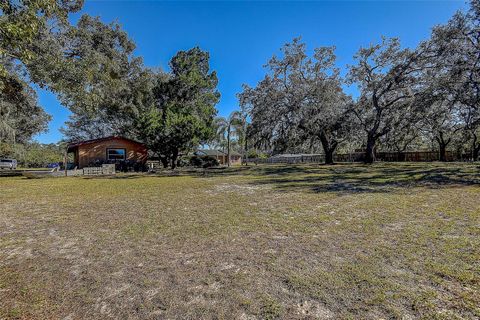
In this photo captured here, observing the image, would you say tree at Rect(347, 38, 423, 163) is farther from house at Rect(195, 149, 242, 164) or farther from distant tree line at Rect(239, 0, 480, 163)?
house at Rect(195, 149, 242, 164)

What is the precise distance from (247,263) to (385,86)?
22.4 metres

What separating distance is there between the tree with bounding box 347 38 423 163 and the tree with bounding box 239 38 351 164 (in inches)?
64.3

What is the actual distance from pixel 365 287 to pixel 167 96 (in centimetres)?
2363

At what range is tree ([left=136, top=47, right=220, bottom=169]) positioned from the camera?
68.9 ft

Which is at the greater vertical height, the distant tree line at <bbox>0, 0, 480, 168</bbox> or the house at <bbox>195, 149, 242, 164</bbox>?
the distant tree line at <bbox>0, 0, 480, 168</bbox>

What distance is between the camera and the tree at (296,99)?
2169 centimetres

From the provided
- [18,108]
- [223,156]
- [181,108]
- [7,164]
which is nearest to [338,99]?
[181,108]

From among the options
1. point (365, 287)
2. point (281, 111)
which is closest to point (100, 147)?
point (281, 111)

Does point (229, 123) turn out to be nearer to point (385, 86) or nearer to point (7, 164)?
point (385, 86)

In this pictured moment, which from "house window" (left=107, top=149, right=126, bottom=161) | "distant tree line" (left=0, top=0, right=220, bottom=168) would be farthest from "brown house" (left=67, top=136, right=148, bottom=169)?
"distant tree line" (left=0, top=0, right=220, bottom=168)

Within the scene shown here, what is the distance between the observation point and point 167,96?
23.5 meters

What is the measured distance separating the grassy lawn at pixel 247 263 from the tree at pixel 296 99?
16833 millimetres

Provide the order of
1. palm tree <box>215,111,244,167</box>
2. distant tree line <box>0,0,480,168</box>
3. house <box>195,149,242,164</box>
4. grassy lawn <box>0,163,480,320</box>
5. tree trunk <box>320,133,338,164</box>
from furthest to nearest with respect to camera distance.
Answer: house <box>195,149,242,164</box> < palm tree <box>215,111,244,167</box> < tree trunk <box>320,133,338,164</box> < distant tree line <box>0,0,480,168</box> < grassy lawn <box>0,163,480,320</box>

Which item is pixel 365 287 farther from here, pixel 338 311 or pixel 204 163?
pixel 204 163
